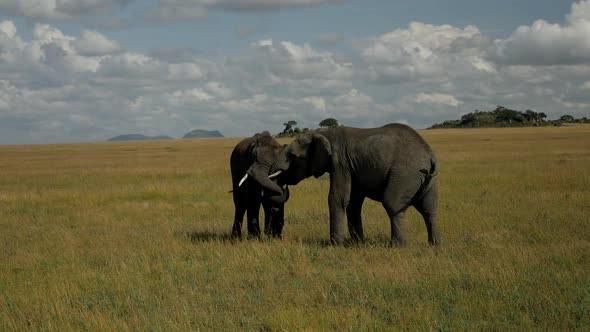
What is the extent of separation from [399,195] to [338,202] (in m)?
1.12

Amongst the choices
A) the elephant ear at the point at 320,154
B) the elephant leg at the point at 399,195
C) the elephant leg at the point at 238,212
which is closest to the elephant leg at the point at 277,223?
the elephant leg at the point at 238,212

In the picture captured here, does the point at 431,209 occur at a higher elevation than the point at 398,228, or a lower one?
higher

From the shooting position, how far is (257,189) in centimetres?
1245

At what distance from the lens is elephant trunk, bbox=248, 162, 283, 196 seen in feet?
38.9

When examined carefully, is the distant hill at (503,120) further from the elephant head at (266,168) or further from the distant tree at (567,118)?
the elephant head at (266,168)

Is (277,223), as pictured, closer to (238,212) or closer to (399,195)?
(238,212)

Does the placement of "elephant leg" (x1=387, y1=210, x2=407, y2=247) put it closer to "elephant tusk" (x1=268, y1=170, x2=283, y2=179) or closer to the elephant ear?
the elephant ear

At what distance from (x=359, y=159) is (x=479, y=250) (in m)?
2.57

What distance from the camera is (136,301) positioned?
337 inches

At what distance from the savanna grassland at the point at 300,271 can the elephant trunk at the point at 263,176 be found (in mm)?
1042

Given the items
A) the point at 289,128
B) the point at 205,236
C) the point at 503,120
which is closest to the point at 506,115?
the point at 503,120

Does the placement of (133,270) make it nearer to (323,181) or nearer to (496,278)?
(496,278)

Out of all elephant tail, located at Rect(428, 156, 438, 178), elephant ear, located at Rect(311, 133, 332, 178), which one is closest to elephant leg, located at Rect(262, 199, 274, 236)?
elephant ear, located at Rect(311, 133, 332, 178)

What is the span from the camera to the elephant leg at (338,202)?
38.2 ft
